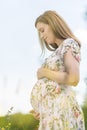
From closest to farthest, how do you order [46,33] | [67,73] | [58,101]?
[67,73], [58,101], [46,33]

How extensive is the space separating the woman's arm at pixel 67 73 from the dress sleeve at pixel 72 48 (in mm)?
32

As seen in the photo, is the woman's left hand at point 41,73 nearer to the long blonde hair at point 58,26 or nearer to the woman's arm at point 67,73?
the woman's arm at point 67,73

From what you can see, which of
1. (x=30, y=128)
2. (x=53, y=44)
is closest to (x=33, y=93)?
(x=53, y=44)

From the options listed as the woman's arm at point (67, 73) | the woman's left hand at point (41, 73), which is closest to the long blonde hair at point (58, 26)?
the woman's arm at point (67, 73)

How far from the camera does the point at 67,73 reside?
4.16 meters

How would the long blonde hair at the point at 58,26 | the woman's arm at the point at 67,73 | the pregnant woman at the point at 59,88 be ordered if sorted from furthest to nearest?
the long blonde hair at the point at 58,26, the pregnant woman at the point at 59,88, the woman's arm at the point at 67,73

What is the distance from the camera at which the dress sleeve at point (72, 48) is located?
14.0 ft

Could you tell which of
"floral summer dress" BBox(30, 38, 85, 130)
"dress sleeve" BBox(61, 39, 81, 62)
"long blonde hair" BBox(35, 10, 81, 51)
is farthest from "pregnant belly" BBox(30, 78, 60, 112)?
"long blonde hair" BBox(35, 10, 81, 51)

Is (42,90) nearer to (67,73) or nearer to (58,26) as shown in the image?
(67,73)

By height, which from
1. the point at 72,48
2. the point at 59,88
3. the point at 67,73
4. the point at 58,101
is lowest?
the point at 58,101

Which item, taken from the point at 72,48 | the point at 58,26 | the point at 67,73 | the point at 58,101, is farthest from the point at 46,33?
the point at 58,101

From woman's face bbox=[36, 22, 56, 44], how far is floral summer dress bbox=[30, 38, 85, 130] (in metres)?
0.13

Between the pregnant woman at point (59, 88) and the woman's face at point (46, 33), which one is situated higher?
the woman's face at point (46, 33)

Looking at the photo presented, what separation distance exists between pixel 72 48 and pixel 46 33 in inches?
10.4
